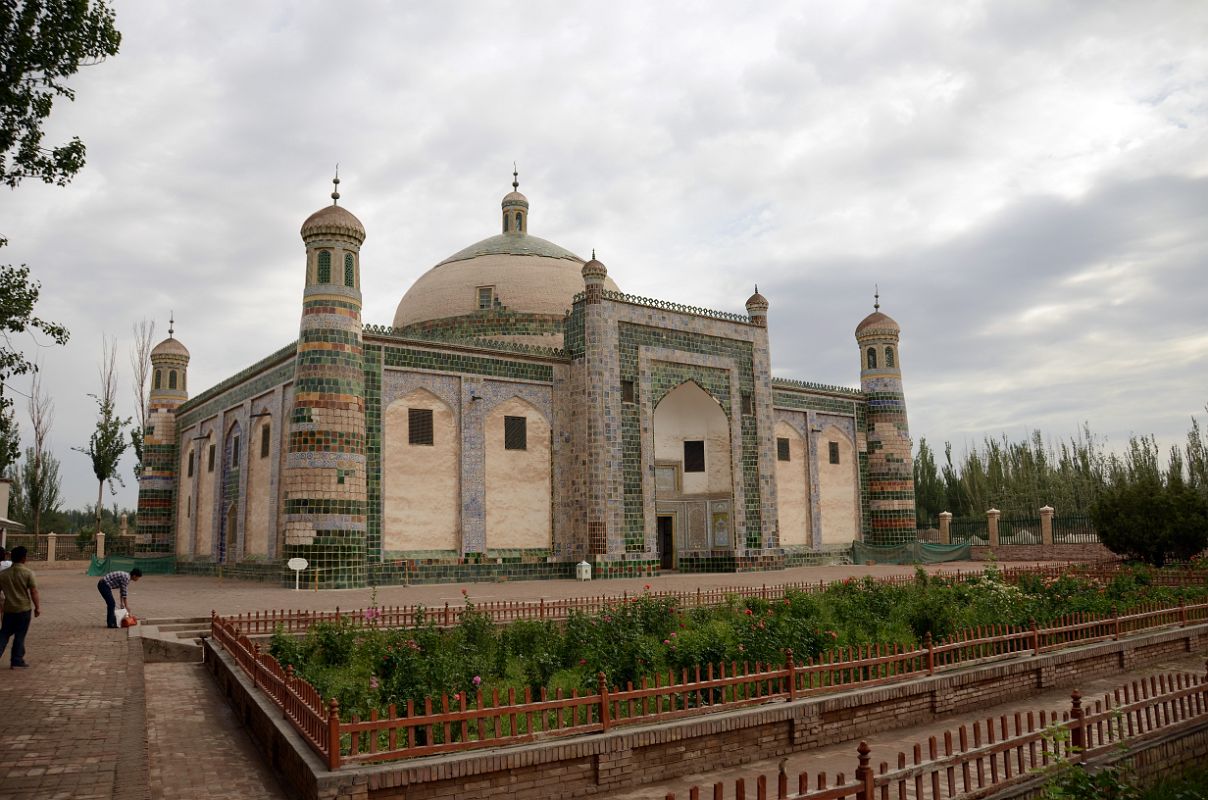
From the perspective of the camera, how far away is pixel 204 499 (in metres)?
27.3

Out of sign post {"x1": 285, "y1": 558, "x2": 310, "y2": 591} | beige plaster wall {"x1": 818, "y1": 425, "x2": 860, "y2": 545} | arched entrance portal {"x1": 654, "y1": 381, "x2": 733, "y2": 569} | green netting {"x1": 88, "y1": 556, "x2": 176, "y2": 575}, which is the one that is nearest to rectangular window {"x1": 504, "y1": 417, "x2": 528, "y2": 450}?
arched entrance portal {"x1": 654, "y1": 381, "x2": 733, "y2": 569}

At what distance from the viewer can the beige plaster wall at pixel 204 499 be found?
2658 centimetres

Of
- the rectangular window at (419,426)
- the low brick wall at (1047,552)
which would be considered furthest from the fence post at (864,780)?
the low brick wall at (1047,552)

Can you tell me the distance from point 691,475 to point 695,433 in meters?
1.33

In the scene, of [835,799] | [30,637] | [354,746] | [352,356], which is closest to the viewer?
[835,799]

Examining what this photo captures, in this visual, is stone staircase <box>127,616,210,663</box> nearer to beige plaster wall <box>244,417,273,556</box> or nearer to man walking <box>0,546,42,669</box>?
man walking <box>0,546,42,669</box>

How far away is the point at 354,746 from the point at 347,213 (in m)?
17.5

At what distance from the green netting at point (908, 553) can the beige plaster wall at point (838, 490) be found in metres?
0.69

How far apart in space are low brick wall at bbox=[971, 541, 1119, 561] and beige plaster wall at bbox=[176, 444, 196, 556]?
81.7ft

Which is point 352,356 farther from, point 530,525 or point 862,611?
point 862,611

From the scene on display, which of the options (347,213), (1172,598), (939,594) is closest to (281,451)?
(347,213)

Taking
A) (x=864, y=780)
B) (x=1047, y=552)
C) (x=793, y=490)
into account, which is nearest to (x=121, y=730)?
(x=864, y=780)

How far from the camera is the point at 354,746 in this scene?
5.90 meters

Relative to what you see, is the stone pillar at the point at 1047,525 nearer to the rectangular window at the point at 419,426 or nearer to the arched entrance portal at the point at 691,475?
the arched entrance portal at the point at 691,475
